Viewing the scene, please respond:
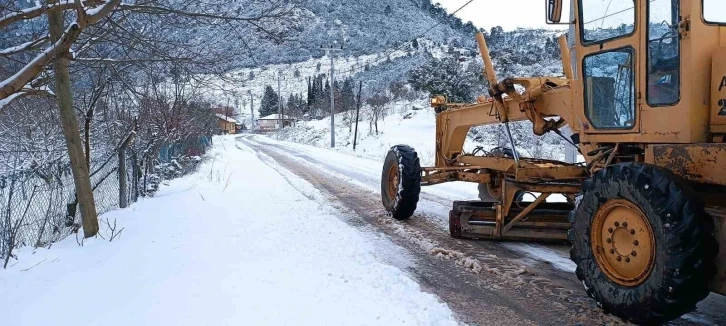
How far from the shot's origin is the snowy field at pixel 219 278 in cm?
410

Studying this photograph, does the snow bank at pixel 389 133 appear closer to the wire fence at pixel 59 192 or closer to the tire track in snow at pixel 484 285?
the wire fence at pixel 59 192

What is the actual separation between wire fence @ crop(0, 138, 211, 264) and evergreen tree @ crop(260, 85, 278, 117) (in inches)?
3642

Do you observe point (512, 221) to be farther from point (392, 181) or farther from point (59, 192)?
point (59, 192)

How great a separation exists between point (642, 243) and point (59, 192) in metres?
8.43

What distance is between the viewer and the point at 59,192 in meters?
8.52

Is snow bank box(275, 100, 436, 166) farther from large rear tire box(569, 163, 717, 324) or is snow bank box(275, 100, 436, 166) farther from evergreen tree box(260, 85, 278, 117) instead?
evergreen tree box(260, 85, 278, 117)

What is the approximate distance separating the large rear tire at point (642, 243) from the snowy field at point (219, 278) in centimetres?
118

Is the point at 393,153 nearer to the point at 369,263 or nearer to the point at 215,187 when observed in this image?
the point at 369,263

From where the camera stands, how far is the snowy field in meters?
4.10

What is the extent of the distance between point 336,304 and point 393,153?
445 centimetres

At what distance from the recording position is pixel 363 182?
13.5 metres

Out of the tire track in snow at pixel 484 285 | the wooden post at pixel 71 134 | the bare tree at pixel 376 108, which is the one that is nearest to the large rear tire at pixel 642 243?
the tire track in snow at pixel 484 285

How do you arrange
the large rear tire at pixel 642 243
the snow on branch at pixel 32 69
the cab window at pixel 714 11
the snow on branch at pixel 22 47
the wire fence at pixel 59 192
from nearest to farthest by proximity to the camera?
the large rear tire at pixel 642 243 < the cab window at pixel 714 11 < the snow on branch at pixel 32 69 < the snow on branch at pixel 22 47 < the wire fence at pixel 59 192

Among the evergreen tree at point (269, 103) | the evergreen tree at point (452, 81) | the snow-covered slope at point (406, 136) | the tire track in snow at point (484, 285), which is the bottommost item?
the tire track in snow at point (484, 285)
